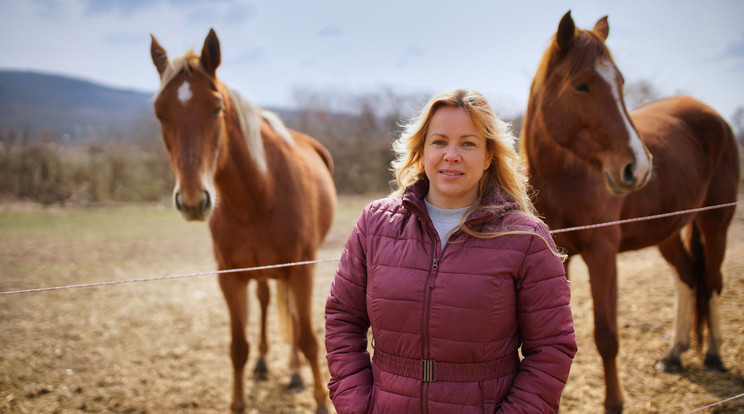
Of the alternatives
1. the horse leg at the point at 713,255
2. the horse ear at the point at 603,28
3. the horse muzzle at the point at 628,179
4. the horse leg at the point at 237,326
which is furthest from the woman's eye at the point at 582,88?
the horse leg at the point at 237,326

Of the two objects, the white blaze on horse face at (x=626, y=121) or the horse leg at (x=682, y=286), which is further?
the horse leg at (x=682, y=286)

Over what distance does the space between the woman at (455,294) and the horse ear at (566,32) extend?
146cm

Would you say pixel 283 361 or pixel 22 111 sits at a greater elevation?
pixel 22 111

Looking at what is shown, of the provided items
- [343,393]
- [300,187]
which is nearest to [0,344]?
[300,187]

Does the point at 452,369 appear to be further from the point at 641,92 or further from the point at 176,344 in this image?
the point at 641,92

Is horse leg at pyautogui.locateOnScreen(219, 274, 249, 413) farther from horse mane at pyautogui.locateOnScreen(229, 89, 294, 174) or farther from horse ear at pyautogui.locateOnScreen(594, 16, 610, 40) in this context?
horse ear at pyautogui.locateOnScreen(594, 16, 610, 40)

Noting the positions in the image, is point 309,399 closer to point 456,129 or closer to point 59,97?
point 456,129

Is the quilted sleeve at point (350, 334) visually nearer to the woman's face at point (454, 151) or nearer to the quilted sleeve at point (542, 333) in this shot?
the woman's face at point (454, 151)

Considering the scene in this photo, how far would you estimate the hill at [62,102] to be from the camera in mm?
40562

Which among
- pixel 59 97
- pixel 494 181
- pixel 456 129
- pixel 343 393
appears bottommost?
pixel 343 393

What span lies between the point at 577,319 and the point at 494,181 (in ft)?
12.4

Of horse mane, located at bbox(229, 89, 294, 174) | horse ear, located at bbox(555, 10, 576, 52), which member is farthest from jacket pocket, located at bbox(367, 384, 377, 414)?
horse ear, located at bbox(555, 10, 576, 52)

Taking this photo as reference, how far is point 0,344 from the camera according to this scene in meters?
4.13

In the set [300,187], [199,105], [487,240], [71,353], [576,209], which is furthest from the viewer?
[71,353]
